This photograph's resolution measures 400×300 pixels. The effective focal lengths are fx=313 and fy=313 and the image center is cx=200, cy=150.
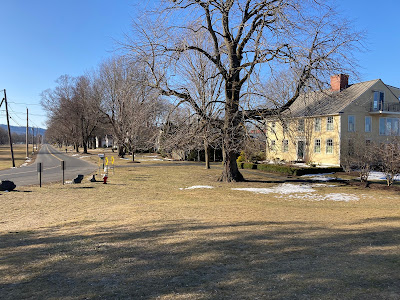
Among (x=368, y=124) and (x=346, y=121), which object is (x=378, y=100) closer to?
(x=368, y=124)

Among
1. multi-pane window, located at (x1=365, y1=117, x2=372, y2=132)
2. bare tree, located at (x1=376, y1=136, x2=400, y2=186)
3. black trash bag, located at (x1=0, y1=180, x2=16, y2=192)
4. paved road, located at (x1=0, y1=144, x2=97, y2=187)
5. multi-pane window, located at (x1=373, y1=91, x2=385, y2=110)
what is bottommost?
paved road, located at (x1=0, y1=144, x2=97, y2=187)

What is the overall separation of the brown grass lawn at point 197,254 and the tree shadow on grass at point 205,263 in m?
0.01

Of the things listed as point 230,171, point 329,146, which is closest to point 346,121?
point 329,146

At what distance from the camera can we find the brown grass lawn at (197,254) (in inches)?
137

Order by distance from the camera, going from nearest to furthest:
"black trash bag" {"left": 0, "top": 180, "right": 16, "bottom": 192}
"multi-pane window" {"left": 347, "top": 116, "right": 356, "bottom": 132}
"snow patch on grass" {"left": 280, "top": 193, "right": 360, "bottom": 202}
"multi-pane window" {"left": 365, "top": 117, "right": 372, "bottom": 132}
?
"snow patch on grass" {"left": 280, "top": 193, "right": 360, "bottom": 202}
"black trash bag" {"left": 0, "top": 180, "right": 16, "bottom": 192}
"multi-pane window" {"left": 347, "top": 116, "right": 356, "bottom": 132}
"multi-pane window" {"left": 365, "top": 117, "right": 372, "bottom": 132}

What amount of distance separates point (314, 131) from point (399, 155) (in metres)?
A: 16.4

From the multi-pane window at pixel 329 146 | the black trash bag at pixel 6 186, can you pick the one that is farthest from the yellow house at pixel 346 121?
the black trash bag at pixel 6 186

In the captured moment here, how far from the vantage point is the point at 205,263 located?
4355mm

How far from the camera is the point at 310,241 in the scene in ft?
17.7

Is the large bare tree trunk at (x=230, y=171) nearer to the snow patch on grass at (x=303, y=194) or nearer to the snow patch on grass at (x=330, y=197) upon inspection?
the snow patch on grass at (x=303, y=194)

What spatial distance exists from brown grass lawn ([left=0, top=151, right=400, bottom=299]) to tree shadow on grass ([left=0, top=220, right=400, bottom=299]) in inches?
0.5

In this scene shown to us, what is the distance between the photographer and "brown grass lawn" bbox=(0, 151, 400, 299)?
348cm

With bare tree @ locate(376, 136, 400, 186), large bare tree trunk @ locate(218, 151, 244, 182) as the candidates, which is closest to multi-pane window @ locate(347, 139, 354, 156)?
bare tree @ locate(376, 136, 400, 186)

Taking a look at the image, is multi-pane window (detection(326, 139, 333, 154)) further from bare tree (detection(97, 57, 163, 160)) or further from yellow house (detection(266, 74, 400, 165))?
bare tree (detection(97, 57, 163, 160))
